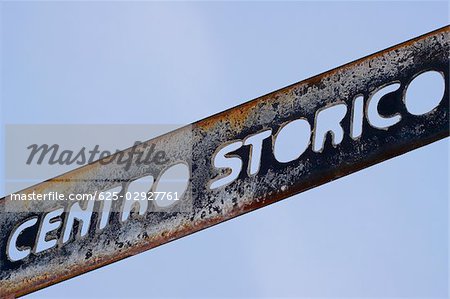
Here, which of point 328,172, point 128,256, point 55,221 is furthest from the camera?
point 55,221

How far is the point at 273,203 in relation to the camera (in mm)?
3533

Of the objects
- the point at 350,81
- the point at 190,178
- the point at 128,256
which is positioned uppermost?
the point at 350,81

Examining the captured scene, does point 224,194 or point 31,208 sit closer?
point 224,194

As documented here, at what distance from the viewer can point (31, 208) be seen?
402 centimetres

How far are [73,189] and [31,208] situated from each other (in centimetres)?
20

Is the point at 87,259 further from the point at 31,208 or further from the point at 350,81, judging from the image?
the point at 350,81

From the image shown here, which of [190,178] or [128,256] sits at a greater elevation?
[190,178]

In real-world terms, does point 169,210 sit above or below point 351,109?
below

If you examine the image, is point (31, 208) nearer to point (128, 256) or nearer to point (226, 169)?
point (128, 256)

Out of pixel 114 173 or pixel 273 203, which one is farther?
pixel 114 173

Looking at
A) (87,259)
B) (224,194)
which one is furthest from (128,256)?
(224,194)

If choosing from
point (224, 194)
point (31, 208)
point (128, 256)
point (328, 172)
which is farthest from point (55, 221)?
point (328, 172)

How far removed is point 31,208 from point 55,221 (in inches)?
4.8

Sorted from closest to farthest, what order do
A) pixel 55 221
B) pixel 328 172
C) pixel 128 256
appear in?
pixel 328 172
pixel 128 256
pixel 55 221
